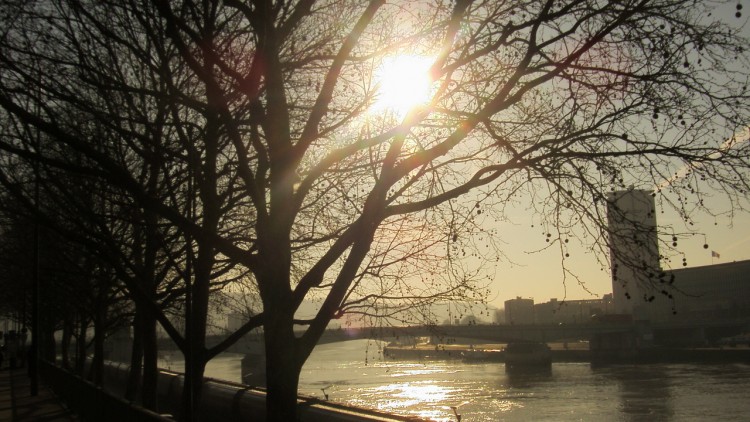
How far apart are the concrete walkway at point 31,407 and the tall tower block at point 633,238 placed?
13660 mm

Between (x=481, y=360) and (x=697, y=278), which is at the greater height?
(x=697, y=278)

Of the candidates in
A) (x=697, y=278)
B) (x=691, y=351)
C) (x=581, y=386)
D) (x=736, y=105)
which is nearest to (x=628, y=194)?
(x=736, y=105)

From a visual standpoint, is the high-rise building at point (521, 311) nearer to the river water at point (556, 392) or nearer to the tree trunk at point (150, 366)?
the river water at point (556, 392)

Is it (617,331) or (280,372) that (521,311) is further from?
(280,372)

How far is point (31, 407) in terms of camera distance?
21.5 meters

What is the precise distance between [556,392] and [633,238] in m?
54.7

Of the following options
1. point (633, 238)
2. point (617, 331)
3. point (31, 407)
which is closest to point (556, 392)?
point (617, 331)

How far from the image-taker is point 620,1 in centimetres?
699

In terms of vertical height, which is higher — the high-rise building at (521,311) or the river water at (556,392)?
the high-rise building at (521,311)

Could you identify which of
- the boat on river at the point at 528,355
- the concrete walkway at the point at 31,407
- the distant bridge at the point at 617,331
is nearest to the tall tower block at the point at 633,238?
the concrete walkway at the point at 31,407

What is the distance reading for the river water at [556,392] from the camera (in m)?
45.1

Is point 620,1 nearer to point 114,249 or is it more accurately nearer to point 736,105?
point 736,105

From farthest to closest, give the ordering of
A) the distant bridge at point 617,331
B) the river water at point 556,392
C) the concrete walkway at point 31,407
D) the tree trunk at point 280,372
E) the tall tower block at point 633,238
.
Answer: the distant bridge at point 617,331 → the river water at point 556,392 → the concrete walkway at point 31,407 → the tree trunk at point 280,372 → the tall tower block at point 633,238

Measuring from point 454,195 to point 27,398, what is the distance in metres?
22.0
